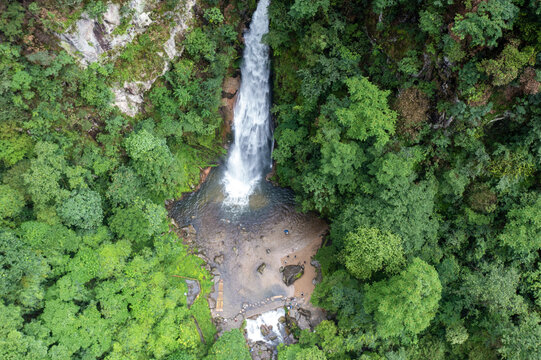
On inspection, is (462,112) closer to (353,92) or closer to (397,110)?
(397,110)

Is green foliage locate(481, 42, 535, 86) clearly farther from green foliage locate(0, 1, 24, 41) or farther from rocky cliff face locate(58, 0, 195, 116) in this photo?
green foliage locate(0, 1, 24, 41)

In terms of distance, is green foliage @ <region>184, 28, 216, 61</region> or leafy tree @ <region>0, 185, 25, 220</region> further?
green foliage @ <region>184, 28, 216, 61</region>

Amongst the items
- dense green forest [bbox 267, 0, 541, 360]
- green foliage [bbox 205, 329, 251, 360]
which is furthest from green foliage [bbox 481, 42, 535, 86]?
green foliage [bbox 205, 329, 251, 360]

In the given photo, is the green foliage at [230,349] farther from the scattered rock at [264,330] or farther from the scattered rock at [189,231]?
the scattered rock at [189,231]

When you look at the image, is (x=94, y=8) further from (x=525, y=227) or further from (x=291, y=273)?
(x=525, y=227)

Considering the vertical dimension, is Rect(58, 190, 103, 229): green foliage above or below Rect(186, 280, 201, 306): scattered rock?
above

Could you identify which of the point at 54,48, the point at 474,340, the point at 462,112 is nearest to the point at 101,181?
the point at 54,48
